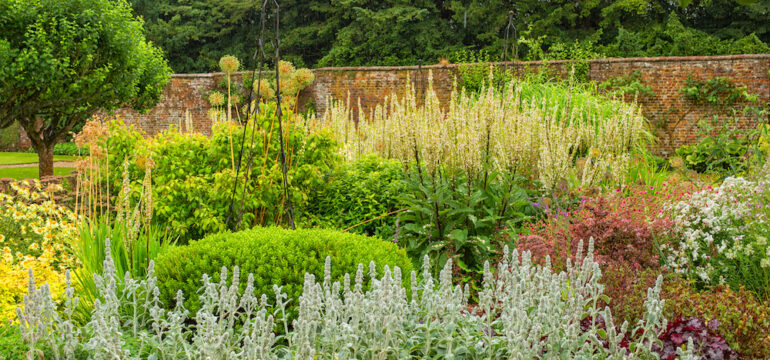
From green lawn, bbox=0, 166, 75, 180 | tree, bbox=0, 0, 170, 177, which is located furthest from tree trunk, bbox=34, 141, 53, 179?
green lawn, bbox=0, 166, 75, 180

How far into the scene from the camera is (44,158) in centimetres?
1131

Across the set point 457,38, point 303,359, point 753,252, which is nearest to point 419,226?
point 753,252

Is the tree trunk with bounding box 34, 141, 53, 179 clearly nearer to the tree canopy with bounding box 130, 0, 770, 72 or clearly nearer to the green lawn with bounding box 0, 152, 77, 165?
the green lawn with bounding box 0, 152, 77, 165

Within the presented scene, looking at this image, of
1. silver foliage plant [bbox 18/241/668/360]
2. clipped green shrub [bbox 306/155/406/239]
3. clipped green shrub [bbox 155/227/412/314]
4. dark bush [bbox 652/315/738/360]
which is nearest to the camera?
silver foliage plant [bbox 18/241/668/360]

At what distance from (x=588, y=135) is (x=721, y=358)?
12.3ft

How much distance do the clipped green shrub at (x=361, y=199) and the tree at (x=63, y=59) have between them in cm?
603

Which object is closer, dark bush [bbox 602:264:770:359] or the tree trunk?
dark bush [bbox 602:264:770:359]

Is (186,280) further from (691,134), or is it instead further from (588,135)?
(691,134)

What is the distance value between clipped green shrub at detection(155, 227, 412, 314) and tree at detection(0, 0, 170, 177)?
7.45 meters

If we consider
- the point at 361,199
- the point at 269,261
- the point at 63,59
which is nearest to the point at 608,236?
the point at 269,261

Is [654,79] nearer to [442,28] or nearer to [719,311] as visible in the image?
[719,311]

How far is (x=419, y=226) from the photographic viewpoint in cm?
445

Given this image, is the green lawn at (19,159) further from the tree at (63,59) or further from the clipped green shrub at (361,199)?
the clipped green shrub at (361,199)

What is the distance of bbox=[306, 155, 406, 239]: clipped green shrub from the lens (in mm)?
5340
